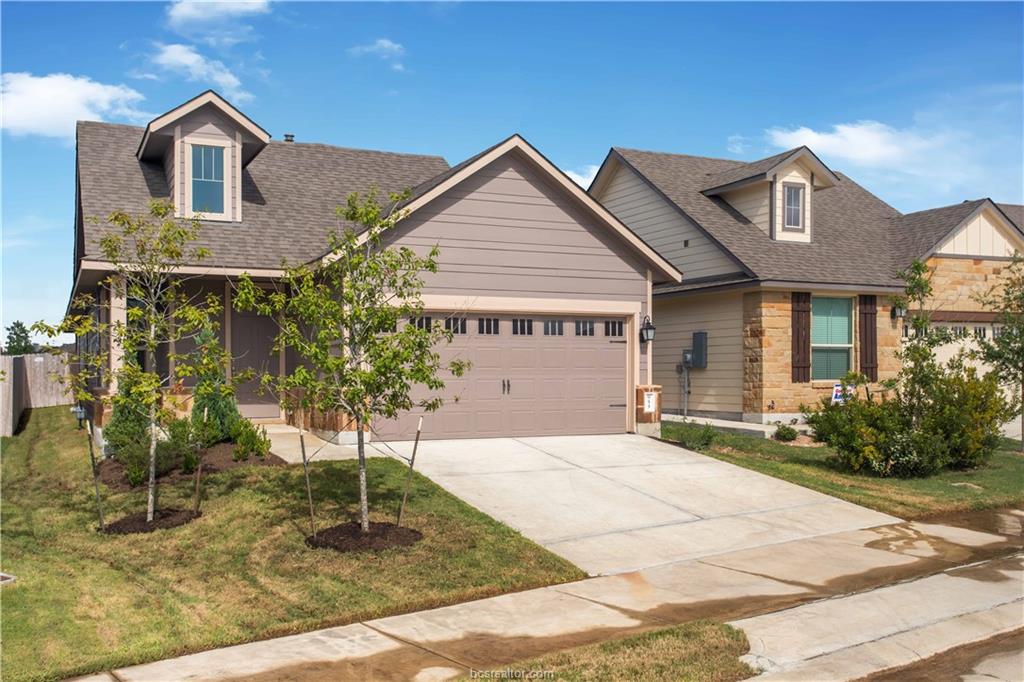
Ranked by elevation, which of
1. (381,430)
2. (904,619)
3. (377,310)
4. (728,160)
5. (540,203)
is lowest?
(904,619)

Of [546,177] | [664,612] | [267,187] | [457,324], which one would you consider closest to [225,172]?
[267,187]

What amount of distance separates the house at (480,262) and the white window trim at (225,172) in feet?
0.07

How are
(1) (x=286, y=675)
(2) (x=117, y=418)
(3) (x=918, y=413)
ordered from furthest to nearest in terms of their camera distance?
(3) (x=918, y=413) → (2) (x=117, y=418) → (1) (x=286, y=675)

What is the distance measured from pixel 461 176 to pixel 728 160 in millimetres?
12827

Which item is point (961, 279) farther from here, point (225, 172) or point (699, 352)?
point (225, 172)

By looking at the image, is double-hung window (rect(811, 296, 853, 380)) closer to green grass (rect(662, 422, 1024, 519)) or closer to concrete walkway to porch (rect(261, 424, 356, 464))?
green grass (rect(662, 422, 1024, 519))

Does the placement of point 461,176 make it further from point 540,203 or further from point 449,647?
point 449,647

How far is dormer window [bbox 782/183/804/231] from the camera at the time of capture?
21656 millimetres

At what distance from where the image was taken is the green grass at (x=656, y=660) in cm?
592

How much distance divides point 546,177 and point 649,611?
10.4 metres

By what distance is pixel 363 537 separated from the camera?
30.3ft

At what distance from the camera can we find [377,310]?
30.7 ft

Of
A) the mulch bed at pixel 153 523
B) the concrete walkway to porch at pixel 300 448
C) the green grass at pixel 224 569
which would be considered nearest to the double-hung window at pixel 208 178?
the concrete walkway to porch at pixel 300 448

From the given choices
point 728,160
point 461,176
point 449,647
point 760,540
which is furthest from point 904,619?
point 728,160
